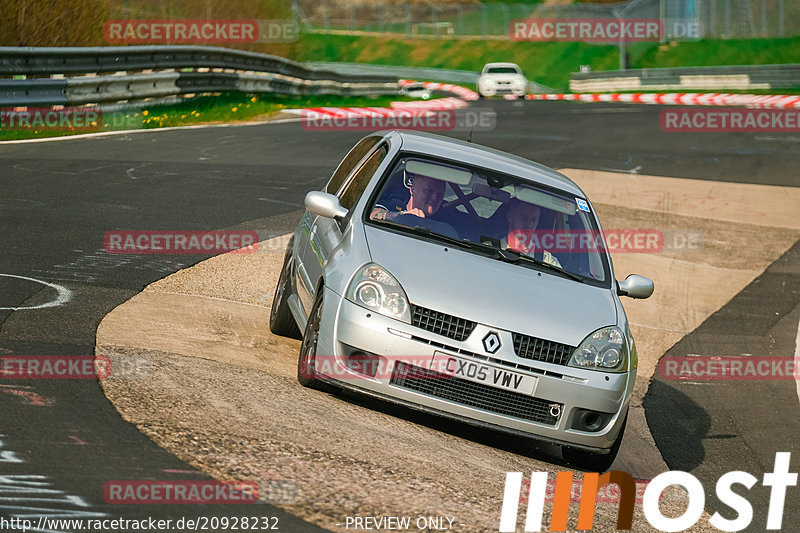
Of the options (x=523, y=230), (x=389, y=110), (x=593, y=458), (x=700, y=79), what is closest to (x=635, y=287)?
(x=523, y=230)

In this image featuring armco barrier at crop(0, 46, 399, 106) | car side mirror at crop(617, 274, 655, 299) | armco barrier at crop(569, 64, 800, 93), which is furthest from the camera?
armco barrier at crop(569, 64, 800, 93)

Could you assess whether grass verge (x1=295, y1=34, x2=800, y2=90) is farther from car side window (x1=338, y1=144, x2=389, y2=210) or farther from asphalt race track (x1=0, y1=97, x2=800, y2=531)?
car side window (x1=338, y1=144, x2=389, y2=210)

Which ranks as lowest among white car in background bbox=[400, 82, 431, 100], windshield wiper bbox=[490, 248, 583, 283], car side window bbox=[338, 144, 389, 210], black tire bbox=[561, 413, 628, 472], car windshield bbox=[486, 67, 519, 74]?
black tire bbox=[561, 413, 628, 472]

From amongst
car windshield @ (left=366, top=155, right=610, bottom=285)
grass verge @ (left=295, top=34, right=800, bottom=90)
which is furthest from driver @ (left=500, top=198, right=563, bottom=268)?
grass verge @ (left=295, top=34, right=800, bottom=90)

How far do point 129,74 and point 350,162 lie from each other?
13344 mm

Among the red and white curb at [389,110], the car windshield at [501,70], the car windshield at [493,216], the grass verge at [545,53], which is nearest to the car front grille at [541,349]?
the car windshield at [493,216]

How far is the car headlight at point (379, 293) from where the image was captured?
6297 mm

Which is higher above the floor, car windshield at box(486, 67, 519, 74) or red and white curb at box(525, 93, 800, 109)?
car windshield at box(486, 67, 519, 74)

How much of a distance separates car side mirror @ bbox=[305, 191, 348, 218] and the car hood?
358 millimetres

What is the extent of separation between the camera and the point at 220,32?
33.0 meters

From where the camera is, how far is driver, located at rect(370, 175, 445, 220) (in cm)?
725

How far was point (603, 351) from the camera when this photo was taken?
21.5 ft

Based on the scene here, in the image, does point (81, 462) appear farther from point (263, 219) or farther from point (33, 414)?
point (263, 219)

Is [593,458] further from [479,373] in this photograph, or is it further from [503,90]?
[503,90]
